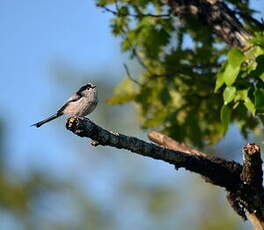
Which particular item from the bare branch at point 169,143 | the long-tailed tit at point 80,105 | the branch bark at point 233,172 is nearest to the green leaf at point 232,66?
the branch bark at point 233,172

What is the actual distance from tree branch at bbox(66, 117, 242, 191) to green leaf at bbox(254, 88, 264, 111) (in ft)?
1.58

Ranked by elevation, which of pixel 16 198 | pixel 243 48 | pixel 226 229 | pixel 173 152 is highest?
pixel 226 229

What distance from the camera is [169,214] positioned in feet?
71.7

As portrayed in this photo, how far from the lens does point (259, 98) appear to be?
7191 millimetres

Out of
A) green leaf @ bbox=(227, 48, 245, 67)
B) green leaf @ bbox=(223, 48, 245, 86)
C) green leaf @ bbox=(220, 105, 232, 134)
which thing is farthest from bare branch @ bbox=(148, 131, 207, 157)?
green leaf @ bbox=(227, 48, 245, 67)

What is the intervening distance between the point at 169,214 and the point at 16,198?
3.86 meters

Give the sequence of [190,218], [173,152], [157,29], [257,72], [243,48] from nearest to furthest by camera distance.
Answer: [173,152] < [257,72] < [243,48] < [157,29] < [190,218]

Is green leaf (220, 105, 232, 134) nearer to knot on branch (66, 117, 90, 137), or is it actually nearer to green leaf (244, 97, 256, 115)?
green leaf (244, 97, 256, 115)

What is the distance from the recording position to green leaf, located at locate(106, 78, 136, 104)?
9182mm

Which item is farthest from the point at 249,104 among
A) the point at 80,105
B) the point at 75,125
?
the point at 75,125

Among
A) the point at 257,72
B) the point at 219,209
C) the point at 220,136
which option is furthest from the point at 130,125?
the point at 257,72

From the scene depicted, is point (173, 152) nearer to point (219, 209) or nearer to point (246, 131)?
point (246, 131)

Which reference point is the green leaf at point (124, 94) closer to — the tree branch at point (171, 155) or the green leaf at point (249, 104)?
the green leaf at point (249, 104)

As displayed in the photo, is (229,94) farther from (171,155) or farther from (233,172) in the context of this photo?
(171,155)
